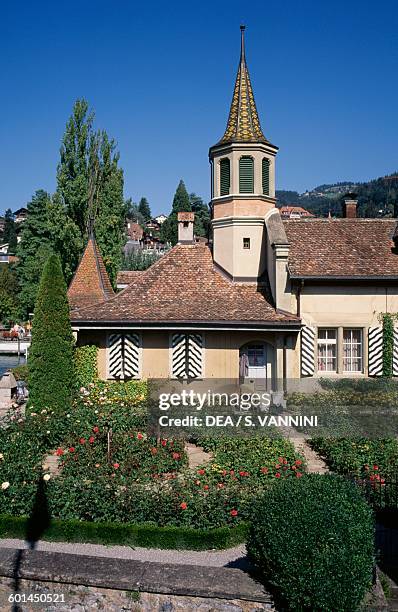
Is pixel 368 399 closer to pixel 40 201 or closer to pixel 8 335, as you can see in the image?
pixel 8 335

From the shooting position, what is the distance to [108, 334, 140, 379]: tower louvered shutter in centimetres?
2062

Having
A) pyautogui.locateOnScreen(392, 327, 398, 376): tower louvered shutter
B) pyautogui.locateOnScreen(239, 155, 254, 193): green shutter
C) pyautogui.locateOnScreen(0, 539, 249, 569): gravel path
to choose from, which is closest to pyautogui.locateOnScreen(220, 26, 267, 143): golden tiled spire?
pyautogui.locateOnScreen(239, 155, 254, 193): green shutter

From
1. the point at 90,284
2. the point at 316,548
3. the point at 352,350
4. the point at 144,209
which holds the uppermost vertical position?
the point at 144,209

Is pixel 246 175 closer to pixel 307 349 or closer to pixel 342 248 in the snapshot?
pixel 342 248

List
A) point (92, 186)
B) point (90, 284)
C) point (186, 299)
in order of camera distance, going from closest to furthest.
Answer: point (186, 299), point (90, 284), point (92, 186)

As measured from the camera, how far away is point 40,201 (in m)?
53.4

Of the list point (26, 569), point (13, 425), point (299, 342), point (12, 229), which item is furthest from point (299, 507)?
point (12, 229)

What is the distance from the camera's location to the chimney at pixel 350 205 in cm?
2630

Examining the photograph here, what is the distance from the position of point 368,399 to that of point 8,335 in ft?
118

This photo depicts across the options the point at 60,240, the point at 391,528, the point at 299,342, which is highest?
the point at 60,240

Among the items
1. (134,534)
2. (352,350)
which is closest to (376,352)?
(352,350)

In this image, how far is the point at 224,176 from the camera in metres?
23.0

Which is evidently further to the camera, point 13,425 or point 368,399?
point 368,399

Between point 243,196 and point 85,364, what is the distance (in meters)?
8.71
